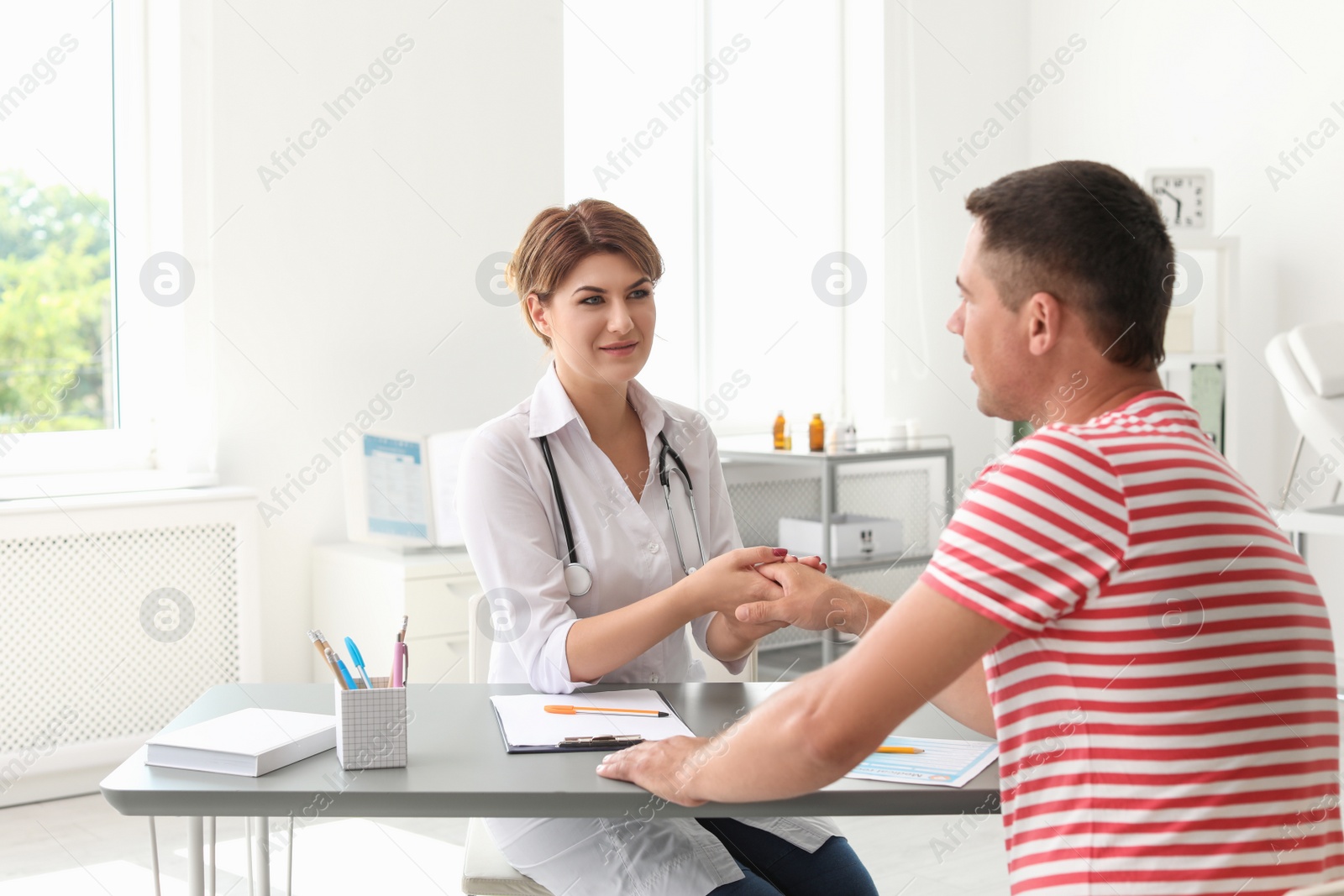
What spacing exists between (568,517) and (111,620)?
204 cm

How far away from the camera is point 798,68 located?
512 centimetres

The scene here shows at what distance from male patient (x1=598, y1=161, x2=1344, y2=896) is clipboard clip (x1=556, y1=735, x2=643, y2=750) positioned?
1.18 feet

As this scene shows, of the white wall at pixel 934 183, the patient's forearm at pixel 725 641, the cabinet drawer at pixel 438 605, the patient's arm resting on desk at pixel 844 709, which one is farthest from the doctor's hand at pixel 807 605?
the white wall at pixel 934 183

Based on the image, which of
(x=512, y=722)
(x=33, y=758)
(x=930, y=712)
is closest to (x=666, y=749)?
(x=512, y=722)

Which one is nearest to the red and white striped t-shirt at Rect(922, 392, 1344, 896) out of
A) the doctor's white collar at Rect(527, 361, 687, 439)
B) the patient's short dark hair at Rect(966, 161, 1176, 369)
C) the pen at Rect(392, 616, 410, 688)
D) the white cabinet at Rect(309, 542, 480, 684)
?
the patient's short dark hair at Rect(966, 161, 1176, 369)

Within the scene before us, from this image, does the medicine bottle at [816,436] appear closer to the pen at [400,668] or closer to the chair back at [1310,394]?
the chair back at [1310,394]

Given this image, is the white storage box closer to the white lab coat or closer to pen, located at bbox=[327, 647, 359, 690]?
the white lab coat

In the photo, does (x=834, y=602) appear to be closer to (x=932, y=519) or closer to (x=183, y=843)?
(x=183, y=843)

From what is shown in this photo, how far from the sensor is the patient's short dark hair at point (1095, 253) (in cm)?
108

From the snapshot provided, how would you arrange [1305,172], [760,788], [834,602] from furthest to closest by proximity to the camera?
[1305,172] < [834,602] < [760,788]

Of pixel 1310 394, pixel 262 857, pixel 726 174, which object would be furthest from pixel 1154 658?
pixel 726 174

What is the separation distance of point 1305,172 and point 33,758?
448 cm

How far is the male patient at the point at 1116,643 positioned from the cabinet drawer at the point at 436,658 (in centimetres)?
241

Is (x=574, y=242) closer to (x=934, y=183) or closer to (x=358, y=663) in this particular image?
(x=358, y=663)
